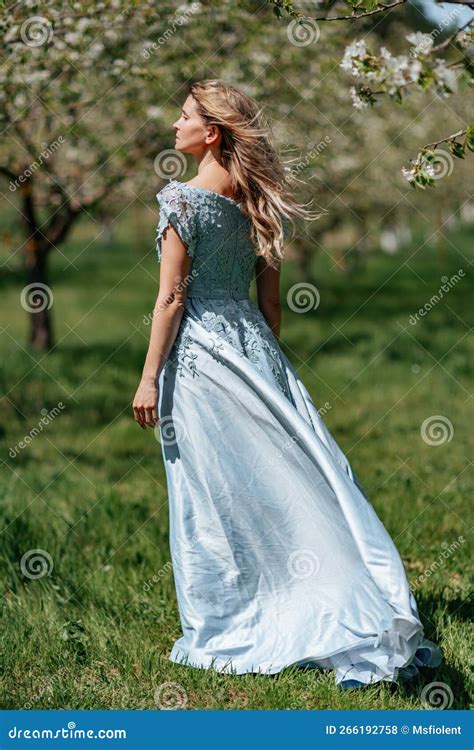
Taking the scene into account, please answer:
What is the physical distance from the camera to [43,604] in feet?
14.9

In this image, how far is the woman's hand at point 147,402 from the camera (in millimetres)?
3744

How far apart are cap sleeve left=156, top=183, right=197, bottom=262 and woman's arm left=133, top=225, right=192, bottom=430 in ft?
0.07

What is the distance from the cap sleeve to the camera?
12.0 ft

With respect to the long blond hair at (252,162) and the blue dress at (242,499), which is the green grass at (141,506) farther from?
the long blond hair at (252,162)

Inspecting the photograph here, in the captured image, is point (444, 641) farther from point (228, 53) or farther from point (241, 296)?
point (228, 53)

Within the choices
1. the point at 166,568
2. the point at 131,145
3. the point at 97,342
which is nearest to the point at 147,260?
the point at 97,342

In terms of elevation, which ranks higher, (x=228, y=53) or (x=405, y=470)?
(x=228, y=53)

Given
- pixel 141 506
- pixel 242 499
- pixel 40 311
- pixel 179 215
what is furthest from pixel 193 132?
pixel 40 311

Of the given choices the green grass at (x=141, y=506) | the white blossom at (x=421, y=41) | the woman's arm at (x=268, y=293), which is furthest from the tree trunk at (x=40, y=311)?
the white blossom at (x=421, y=41)

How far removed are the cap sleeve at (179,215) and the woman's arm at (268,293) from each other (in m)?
0.46

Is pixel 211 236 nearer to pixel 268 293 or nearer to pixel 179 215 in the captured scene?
pixel 179 215

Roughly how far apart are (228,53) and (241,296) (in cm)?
584

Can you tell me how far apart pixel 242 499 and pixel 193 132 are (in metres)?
1.47

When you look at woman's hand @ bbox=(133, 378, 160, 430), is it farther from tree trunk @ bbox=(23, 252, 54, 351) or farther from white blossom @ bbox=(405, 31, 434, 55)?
tree trunk @ bbox=(23, 252, 54, 351)
